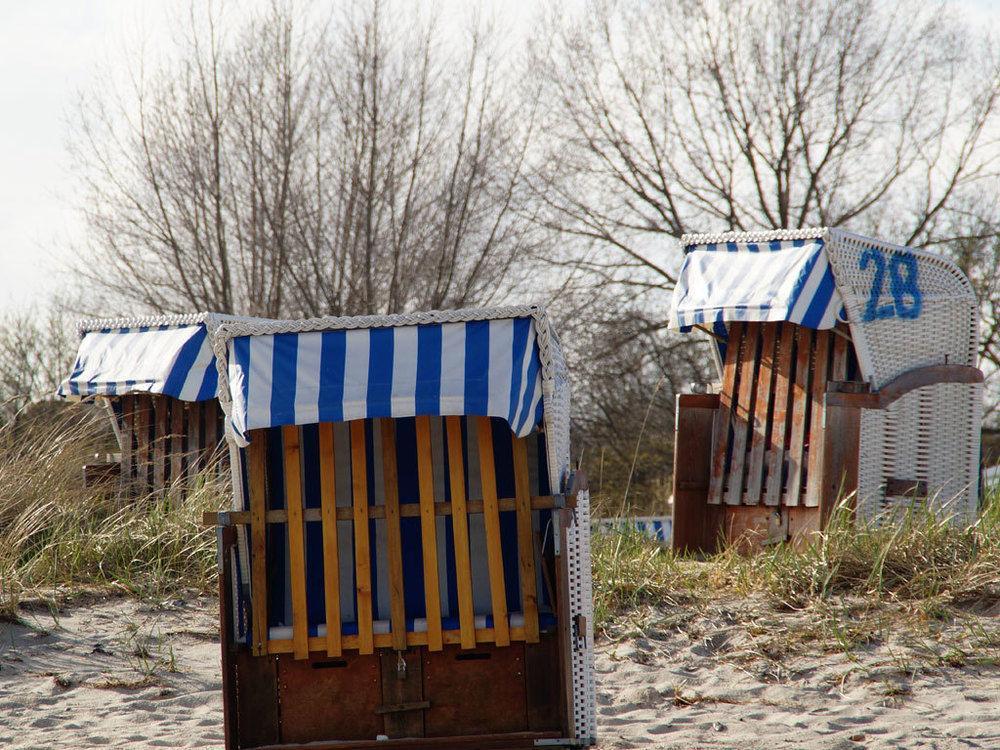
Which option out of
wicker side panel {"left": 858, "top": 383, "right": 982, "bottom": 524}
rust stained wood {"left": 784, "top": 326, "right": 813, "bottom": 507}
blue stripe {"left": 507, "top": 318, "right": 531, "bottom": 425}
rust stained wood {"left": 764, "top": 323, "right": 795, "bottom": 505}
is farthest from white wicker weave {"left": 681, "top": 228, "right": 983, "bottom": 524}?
blue stripe {"left": 507, "top": 318, "right": 531, "bottom": 425}

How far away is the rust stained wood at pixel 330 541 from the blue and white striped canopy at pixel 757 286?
12.3 feet

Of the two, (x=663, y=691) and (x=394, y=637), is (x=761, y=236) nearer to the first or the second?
(x=663, y=691)

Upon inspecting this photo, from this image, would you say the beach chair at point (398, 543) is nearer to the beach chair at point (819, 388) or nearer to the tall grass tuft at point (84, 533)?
the tall grass tuft at point (84, 533)

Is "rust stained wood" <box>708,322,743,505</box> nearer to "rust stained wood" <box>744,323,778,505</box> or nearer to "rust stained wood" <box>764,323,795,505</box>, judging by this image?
"rust stained wood" <box>744,323,778,505</box>

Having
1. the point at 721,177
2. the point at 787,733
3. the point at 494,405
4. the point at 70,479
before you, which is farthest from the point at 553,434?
the point at 721,177

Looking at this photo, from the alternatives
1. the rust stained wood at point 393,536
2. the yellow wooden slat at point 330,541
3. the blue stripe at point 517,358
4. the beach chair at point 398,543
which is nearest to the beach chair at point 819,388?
the beach chair at point 398,543

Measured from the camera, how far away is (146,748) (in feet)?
15.4

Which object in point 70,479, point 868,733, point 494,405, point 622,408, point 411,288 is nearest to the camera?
point 494,405

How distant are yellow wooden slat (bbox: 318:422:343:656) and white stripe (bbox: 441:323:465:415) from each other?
1.81ft

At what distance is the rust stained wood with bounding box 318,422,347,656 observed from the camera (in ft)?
14.0

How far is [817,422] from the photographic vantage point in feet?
24.2

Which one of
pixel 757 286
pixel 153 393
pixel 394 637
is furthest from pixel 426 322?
pixel 153 393

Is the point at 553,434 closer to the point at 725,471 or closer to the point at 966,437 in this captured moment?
the point at 725,471

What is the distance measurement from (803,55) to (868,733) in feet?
52.5
